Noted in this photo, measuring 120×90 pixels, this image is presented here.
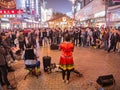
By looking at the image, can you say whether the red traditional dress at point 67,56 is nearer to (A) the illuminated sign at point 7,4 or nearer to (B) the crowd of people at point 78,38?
(B) the crowd of people at point 78,38

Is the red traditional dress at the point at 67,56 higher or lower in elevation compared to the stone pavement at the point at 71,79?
higher

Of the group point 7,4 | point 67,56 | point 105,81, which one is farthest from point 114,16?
point 105,81

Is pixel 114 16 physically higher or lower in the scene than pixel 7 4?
lower

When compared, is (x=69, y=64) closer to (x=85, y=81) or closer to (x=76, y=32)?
(x=85, y=81)

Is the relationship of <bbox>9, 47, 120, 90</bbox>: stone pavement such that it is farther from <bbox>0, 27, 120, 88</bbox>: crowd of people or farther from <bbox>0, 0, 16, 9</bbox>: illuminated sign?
<bbox>0, 0, 16, 9</bbox>: illuminated sign

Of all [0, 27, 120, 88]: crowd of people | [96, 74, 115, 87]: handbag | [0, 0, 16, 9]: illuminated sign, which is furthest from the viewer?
[0, 0, 16, 9]: illuminated sign

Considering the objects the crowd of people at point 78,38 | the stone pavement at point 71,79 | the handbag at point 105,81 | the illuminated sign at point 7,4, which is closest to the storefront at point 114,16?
the crowd of people at point 78,38

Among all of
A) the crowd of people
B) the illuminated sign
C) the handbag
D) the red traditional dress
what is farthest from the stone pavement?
A: the illuminated sign

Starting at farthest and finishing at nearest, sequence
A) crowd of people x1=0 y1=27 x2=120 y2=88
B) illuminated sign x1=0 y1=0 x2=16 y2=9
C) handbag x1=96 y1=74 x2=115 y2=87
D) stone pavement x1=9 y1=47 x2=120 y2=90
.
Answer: illuminated sign x1=0 y1=0 x2=16 y2=9, crowd of people x1=0 y1=27 x2=120 y2=88, stone pavement x1=9 y1=47 x2=120 y2=90, handbag x1=96 y1=74 x2=115 y2=87

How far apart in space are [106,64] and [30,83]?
490 cm

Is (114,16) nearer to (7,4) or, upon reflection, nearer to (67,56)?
(7,4)

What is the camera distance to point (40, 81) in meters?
7.82

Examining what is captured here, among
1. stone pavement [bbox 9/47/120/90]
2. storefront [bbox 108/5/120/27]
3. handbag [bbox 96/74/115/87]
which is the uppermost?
storefront [bbox 108/5/120/27]

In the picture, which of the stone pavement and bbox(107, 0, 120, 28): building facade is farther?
bbox(107, 0, 120, 28): building facade
